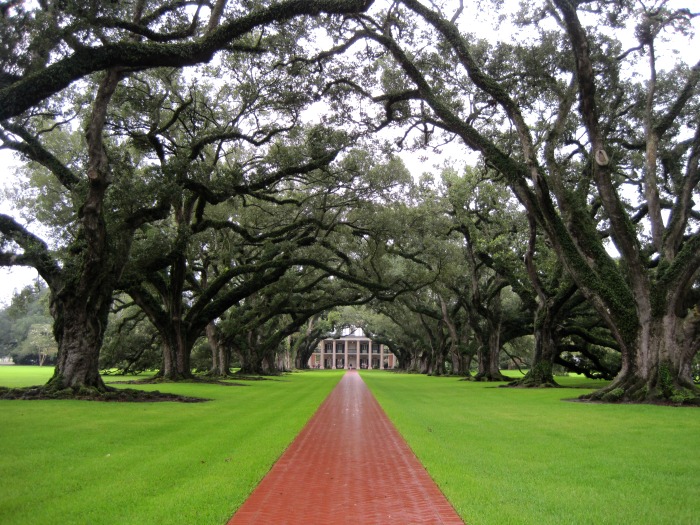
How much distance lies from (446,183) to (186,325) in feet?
53.3

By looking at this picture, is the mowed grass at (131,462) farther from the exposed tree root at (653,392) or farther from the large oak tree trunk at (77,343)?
the exposed tree root at (653,392)

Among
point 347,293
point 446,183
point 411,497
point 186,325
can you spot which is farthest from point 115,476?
point 347,293

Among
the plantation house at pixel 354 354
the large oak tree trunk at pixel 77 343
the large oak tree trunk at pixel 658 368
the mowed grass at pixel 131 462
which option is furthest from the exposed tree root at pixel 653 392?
the plantation house at pixel 354 354

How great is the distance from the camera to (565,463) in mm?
6910

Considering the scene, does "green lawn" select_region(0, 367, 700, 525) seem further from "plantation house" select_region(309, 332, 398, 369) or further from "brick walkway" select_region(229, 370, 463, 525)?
"plantation house" select_region(309, 332, 398, 369)

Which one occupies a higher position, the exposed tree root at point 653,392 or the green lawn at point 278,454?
the exposed tree root at point 653,392

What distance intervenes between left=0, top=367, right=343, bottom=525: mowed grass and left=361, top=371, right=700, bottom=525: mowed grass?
2389 mm

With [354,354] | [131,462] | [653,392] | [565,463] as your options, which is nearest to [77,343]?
[131,462]

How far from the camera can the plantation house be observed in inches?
4665

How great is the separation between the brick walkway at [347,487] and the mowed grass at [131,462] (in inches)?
10.8

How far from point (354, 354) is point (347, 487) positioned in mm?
116227

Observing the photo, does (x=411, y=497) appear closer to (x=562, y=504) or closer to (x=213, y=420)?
(x=562, y=504)

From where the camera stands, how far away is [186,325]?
987 inches

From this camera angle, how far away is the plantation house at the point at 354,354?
118500 mm
